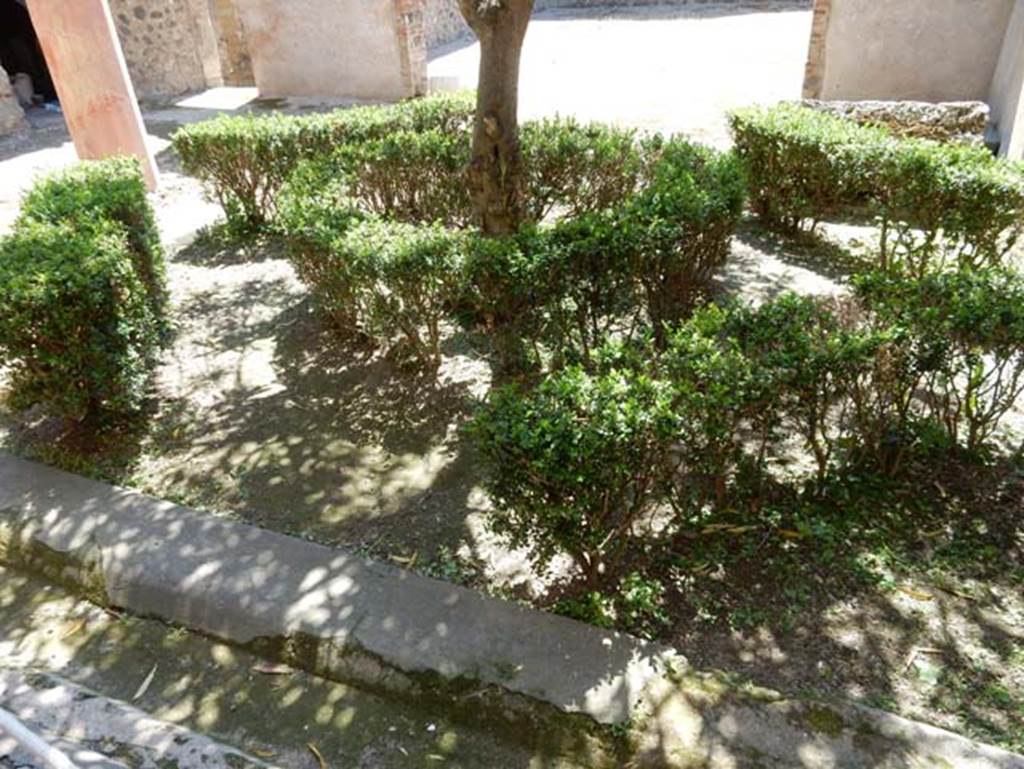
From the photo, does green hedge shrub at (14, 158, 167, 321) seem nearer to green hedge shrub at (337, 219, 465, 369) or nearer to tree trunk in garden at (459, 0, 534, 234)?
green hedge shrub at (337, 219, 465, 369)

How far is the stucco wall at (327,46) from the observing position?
1191 cm

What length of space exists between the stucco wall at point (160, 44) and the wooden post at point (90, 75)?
22.7ft

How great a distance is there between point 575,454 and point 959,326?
1.93 m

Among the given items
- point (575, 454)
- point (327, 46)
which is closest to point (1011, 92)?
point (575, 454)

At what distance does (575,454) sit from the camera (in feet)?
8.86

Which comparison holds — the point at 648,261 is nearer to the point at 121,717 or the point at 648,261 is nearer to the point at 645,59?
the point at 121,717

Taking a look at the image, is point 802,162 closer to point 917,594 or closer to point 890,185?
point 890,185

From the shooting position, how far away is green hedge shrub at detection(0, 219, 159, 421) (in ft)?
12.6

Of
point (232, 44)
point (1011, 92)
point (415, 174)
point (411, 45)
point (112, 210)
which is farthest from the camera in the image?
point (232, 44)

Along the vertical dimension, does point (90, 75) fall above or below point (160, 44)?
above

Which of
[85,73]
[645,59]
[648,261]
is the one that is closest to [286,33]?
[85,73]

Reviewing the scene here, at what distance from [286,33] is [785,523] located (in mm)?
12171

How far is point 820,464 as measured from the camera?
138 inches

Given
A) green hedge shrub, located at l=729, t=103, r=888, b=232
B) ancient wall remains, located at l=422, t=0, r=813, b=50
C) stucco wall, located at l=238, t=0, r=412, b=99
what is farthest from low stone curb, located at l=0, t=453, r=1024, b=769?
ancient wall remains, located at l=422, t=0, r=813, b=50
